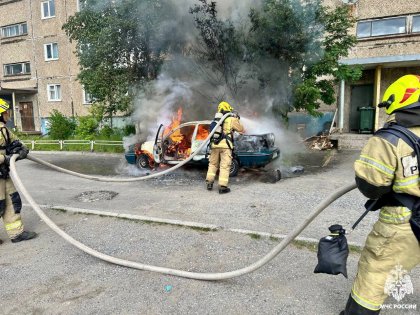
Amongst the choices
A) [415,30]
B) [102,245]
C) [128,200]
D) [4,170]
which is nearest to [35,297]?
[102,245]

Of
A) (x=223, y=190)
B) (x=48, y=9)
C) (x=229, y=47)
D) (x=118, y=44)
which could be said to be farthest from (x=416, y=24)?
(x=48, y=9)

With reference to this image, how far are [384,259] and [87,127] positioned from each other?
15.3 m

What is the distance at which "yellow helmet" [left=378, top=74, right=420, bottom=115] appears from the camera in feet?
6.50

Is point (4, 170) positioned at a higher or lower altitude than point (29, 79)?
lower

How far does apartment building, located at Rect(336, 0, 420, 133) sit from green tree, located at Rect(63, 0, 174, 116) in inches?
289

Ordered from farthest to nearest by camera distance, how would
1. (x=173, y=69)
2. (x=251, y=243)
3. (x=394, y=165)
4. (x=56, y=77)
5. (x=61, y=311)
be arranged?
(x=56, y=77) < (x=173, y=69) < (x=251, y=243) < (x=61, y=311) < (x=394, y=165)

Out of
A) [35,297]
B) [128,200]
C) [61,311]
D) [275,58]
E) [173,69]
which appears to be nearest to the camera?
[61,311]

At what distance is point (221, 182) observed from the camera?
6.16m

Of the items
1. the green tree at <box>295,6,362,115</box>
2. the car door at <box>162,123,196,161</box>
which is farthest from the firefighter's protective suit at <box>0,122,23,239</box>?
the green tree at <box>295,6,362,115</box>

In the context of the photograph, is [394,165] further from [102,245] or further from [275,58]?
[275,58]

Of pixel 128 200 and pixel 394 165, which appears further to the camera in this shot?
pixel 128 200

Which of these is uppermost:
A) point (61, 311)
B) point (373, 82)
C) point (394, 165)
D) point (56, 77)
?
point (56, 77)

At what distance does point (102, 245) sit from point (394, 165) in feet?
11.0

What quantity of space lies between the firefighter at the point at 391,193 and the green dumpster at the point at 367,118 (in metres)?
11.2
